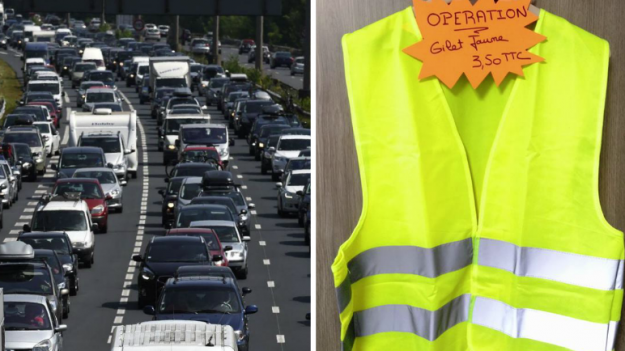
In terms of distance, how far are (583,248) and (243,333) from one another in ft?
57.6

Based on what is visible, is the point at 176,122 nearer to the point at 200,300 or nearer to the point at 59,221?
the point at 59,221

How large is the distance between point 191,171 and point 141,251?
8930 mm

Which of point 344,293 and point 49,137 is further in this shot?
point 49,137

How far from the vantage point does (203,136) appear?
56.2 m

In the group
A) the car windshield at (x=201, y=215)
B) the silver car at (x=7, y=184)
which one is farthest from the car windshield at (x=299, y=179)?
the silver car at (x=7, y=184)

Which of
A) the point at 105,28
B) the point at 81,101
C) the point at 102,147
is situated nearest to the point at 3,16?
the point at 105,28

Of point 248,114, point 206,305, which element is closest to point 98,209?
point 206,305

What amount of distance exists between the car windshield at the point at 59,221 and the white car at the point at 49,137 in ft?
71.1

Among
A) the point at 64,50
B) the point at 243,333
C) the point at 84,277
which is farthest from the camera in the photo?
the point at 64,50

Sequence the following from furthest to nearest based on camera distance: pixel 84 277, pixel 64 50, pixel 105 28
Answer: pixel 105 28, pixel 64 50, pixel 84 277

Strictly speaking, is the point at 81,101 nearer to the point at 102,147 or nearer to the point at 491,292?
the point at 102,147

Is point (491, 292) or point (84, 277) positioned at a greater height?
point (491, 292)

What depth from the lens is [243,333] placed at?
2503cm

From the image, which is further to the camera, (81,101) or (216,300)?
(81,101)
